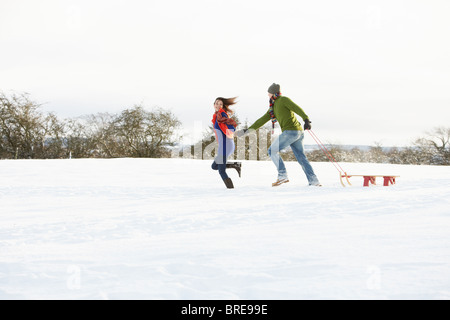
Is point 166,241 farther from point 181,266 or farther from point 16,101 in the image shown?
point 16,101

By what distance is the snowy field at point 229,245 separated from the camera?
271 centimetres

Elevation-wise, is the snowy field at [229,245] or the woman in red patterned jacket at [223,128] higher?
the woman in red patterned jacket at [223,128]

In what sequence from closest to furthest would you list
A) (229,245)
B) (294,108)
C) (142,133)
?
(229,245) → (294,108) → (142,133)

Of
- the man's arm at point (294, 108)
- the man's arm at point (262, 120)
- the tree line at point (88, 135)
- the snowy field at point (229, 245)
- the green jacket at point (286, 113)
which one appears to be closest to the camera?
the snowy field at point (229, 245)

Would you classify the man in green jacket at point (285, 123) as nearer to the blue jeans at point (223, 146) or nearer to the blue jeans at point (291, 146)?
the blue jeans at point (291, 146)

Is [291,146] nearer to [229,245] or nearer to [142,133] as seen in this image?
[229,245]

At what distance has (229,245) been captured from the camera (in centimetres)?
363

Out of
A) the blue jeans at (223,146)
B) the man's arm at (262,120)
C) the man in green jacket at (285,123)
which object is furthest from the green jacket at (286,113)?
the blue jeans at (223,146)

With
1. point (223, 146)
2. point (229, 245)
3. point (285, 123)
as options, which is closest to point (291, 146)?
point (285, 123)


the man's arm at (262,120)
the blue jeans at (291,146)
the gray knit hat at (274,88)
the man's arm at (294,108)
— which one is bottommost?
the blue jeans at (291,146)

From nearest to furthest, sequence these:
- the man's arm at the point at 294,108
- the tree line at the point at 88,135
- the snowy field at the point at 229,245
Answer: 1. the snowy field at the point at 229,245
2. the man's arm at the point at 294,108
3. the tree line at the point at 88,135

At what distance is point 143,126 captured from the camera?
23.1m

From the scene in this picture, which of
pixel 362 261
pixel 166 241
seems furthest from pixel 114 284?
pixel 362 261

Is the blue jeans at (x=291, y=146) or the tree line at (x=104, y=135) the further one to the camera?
the tree line at (x=104, y=135)
